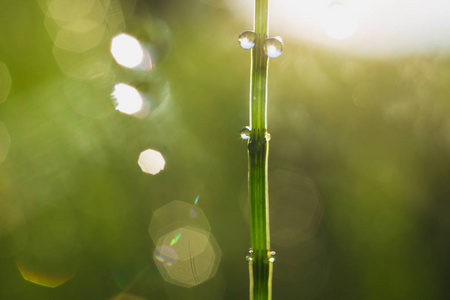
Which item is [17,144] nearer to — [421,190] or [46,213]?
[46,213]

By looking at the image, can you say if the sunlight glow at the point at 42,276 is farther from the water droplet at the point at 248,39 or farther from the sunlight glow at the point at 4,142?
the water droplet at the point at 248,39

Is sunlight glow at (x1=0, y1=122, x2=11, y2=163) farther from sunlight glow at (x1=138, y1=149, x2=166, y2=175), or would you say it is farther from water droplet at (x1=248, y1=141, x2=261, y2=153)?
water droplet at (x1=248, y1=141, x2=261, y2=153)

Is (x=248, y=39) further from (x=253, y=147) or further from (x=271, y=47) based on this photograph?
(x=253, y=147)

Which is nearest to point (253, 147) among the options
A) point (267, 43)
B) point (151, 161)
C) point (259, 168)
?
point (259, 168)

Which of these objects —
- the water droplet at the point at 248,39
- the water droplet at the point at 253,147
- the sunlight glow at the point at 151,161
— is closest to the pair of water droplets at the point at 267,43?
the water droplet at the point at 248,39

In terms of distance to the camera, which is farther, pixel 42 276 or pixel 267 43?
pixel 42 276

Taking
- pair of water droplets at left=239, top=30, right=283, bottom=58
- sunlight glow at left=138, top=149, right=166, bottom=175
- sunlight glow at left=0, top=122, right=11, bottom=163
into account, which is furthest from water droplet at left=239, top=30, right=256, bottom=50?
sunlight glow at left=0, top=122, right=11, bottom=163
